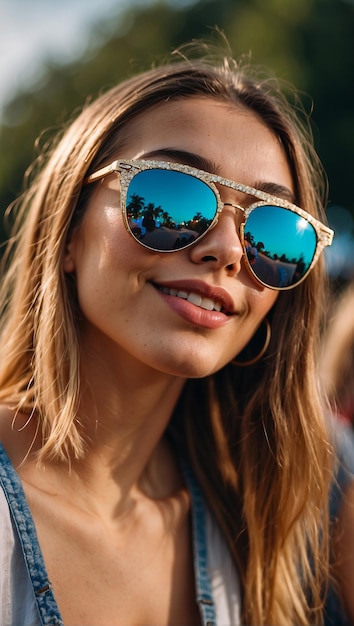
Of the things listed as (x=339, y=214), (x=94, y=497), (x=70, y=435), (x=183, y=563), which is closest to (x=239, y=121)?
(x=70, y=435)

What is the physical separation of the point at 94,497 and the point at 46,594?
39 cm

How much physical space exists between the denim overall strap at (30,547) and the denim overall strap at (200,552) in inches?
21.6

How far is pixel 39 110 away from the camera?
67.1ft

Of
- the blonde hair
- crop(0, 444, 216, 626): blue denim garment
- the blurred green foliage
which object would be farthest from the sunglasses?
the blurred green foliage

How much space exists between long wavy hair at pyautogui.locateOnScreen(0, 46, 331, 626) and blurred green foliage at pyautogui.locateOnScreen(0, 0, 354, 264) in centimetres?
1384

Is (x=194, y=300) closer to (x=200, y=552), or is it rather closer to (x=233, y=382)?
(x=233, y=382)

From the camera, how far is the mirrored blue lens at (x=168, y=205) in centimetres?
223

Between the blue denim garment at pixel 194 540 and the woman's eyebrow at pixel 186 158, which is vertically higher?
the woman's eyebrow at pixel 186 158

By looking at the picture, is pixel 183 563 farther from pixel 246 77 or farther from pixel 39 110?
pixel 39 110

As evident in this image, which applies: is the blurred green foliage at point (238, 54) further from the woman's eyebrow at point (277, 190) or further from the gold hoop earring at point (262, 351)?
the woman's eyebrow at point (277, 190)

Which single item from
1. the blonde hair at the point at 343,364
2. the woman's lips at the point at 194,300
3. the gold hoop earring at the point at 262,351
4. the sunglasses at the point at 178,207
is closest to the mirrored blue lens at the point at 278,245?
the sunglasses at the point at 178,207

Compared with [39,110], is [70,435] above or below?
below

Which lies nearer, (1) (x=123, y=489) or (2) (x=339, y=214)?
(1) (x=123, y=489)

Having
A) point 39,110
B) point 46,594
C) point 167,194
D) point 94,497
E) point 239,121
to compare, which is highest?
point 39,110
